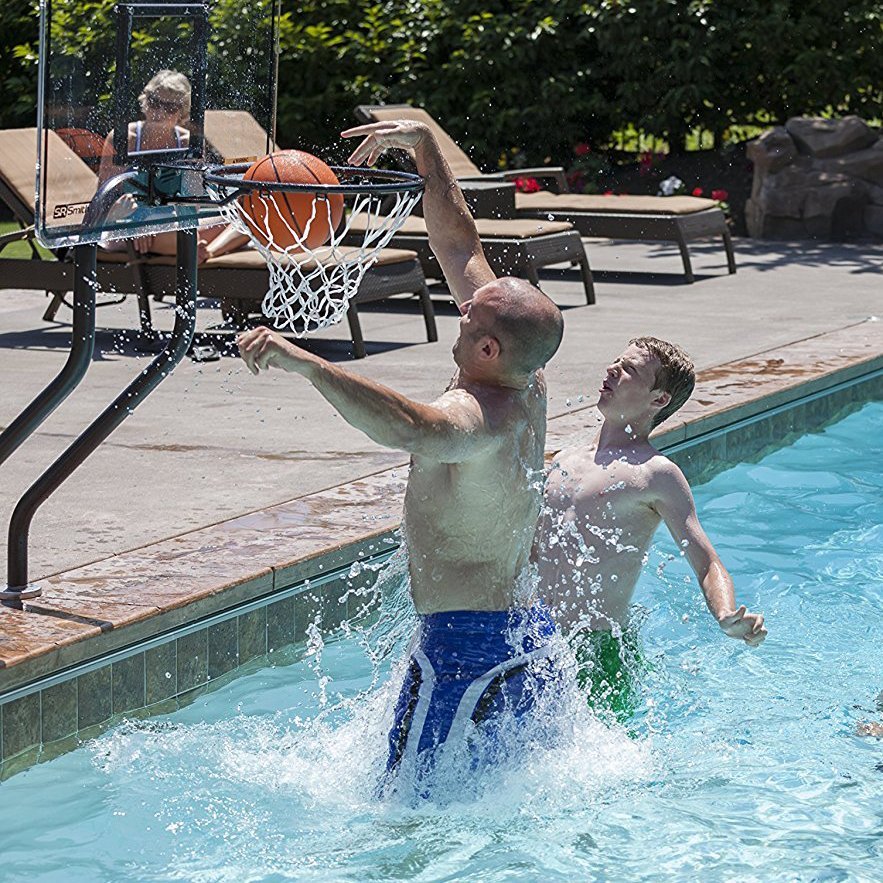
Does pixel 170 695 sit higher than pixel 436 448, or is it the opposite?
pixel 436 448

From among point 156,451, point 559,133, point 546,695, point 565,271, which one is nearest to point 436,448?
point 546,695

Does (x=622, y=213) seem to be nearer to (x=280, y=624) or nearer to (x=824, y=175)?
(x=824, y=175)

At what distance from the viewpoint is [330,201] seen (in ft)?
14.3

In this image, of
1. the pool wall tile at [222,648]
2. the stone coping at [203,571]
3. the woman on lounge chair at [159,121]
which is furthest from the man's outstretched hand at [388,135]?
the pool wall tile at [222,648]

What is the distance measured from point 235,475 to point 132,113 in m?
1.85

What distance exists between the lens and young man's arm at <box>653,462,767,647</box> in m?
3.63

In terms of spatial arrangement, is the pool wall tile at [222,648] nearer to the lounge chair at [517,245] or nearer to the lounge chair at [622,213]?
the lounge chair at [517,245]

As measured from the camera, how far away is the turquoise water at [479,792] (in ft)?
12.5

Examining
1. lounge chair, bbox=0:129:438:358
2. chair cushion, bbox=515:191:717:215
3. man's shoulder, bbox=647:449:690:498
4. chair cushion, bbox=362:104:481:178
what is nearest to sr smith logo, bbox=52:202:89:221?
man's shoulder, bbox=647:449:690:498

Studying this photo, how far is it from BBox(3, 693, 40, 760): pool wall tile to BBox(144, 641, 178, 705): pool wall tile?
38 cm

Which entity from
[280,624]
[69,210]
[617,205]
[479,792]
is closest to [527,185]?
[617,205]

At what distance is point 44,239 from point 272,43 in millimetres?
1644

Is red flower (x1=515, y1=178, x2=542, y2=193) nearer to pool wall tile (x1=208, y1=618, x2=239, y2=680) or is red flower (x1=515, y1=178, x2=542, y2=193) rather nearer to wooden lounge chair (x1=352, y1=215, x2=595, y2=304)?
wooden lounge chair (x1=352, y1=215, x2=595, y2=304)

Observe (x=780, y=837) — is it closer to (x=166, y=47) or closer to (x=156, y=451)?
(x=166, y=47)
